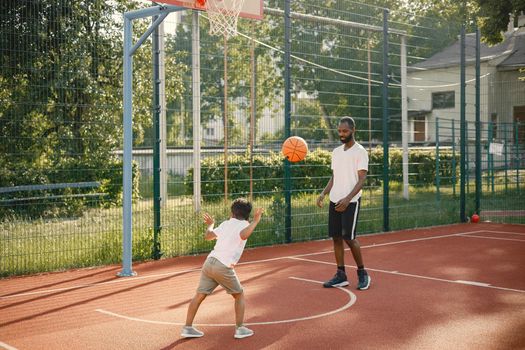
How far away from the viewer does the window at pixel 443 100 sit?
35.6m

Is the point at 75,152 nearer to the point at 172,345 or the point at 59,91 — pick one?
the point at 59,91

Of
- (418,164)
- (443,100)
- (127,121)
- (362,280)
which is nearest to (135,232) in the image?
(127,121)

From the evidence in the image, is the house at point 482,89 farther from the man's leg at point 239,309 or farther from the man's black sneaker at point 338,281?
the man's leg at point 239,309

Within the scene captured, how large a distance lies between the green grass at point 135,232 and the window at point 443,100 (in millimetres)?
23228

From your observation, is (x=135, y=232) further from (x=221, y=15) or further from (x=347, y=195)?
(x=347, y=195)

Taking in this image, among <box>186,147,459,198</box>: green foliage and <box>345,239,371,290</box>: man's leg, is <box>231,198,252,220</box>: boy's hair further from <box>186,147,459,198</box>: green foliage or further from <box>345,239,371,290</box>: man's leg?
<box>186,147,459,198</box>: green foliage

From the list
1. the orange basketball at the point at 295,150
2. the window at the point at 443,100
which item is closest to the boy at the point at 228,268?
the orange basketball at the point at 295,150

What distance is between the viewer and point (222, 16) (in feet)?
28.5

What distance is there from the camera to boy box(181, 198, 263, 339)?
560 centimetres

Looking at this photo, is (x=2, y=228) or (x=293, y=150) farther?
(x=293, y=150)

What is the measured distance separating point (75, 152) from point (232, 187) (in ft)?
19.0

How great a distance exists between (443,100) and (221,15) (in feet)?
95.2

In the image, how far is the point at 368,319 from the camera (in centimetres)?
630

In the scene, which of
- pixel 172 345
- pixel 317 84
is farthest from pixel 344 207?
pixel 317 84
